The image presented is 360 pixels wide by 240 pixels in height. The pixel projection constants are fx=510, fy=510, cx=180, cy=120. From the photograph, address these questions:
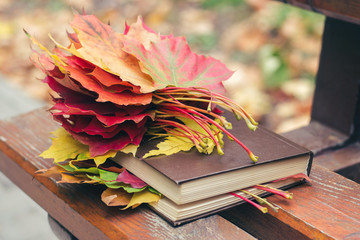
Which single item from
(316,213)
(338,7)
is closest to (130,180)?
(316,213)

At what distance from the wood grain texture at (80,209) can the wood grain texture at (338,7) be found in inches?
17.8

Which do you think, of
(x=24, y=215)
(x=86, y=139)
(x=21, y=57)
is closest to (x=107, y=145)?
(x=86, y=139)

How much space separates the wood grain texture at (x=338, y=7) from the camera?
909 mm

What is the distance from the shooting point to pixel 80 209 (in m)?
0.78

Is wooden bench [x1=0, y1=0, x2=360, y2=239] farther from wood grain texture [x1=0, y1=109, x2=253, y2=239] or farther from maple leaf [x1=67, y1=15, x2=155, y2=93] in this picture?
maple leaf [x1=67, y1=15, x2=155, y2=93]

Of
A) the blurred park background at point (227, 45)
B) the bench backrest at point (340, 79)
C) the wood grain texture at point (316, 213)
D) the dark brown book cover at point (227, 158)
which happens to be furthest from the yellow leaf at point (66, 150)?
the blurred park background at point (227, 45)

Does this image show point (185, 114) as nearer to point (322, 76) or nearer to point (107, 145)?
point (107, 145)

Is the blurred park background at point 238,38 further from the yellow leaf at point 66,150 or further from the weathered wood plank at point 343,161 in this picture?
the yellow leaf at point 66,150

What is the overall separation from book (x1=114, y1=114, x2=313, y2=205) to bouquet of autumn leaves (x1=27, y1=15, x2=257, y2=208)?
0.02m

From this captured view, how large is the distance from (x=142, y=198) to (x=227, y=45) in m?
2.37

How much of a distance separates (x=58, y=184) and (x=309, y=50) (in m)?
2.18

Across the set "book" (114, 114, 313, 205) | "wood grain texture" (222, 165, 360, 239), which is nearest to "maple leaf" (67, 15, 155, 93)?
"book" (114, 114, 313, 205)

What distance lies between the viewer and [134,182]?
740 mm

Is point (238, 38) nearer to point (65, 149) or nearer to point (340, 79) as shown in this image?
point (340, 79)
